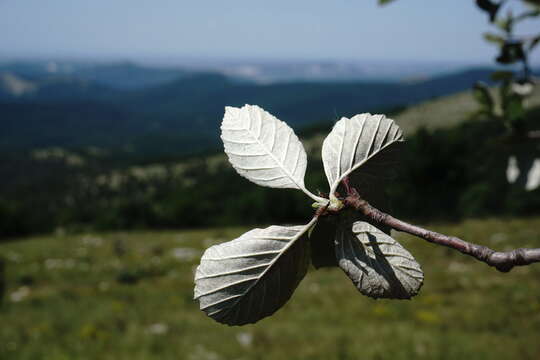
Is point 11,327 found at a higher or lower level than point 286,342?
lower

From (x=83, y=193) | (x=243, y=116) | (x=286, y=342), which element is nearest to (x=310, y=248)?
(x=243, y=116)

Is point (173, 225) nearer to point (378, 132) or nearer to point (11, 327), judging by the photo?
point (11, 327)

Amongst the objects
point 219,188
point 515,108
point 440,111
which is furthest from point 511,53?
point 440,111

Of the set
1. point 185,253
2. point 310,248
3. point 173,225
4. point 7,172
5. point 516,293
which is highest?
point 310,248

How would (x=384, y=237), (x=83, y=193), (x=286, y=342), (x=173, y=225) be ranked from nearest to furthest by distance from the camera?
(x=384, y=237) → (x=286, y=342) → (x=173, y=225) → (x=83, y=193)

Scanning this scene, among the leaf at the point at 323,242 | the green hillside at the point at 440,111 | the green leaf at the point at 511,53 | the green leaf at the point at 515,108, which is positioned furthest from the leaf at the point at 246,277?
the green hillside at the point at 440,111

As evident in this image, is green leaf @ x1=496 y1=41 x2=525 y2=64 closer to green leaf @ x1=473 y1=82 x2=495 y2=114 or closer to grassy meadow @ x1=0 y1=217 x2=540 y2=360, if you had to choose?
green leaf @ x1=473 y1=82 x2=495 y2=114

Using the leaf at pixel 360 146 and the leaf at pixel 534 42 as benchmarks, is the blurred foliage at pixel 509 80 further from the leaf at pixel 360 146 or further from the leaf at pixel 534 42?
the leaf at pixel 360 146
